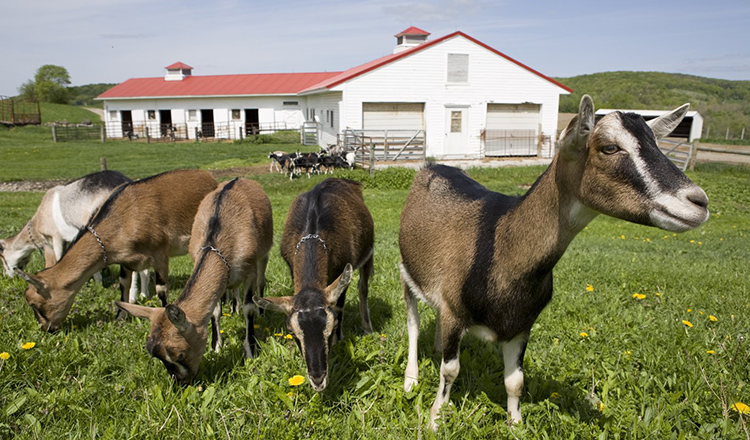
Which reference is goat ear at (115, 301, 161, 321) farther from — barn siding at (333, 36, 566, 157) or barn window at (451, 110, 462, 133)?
barn window at (451, 110, 462, 133)

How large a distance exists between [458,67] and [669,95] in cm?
7082

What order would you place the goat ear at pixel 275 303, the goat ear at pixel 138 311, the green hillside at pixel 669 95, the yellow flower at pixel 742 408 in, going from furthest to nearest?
1. the green hillside at pixel 669 95
2. the goat ear at pixel 138 311
3. the goat ear at pixel 275 303
4. the yellow flower at pixel 742 408

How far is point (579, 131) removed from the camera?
240cm

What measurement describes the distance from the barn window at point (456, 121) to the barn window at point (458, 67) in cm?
174

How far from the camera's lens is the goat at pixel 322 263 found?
3674 mm

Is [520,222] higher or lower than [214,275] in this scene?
higher

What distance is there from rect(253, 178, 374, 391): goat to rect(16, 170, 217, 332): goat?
1745mm

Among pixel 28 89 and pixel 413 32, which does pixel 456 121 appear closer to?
pixel 413 32

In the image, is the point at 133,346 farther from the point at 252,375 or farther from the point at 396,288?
the point at 396,288

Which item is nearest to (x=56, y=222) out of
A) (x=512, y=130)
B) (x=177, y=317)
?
(x=177, y=317)

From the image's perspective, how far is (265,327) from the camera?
18.4ft

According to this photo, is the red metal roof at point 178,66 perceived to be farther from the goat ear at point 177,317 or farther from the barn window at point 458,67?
the goat ear at point 177,317

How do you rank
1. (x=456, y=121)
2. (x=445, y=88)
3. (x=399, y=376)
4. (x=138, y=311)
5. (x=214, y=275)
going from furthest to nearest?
(x=456, y=121) → (x=445, y=88) → (x=214, y=275) → (x=399, y=376) → (x=138, y=311)

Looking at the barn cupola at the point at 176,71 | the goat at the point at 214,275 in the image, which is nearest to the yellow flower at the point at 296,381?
the goat at the point at 214,275
